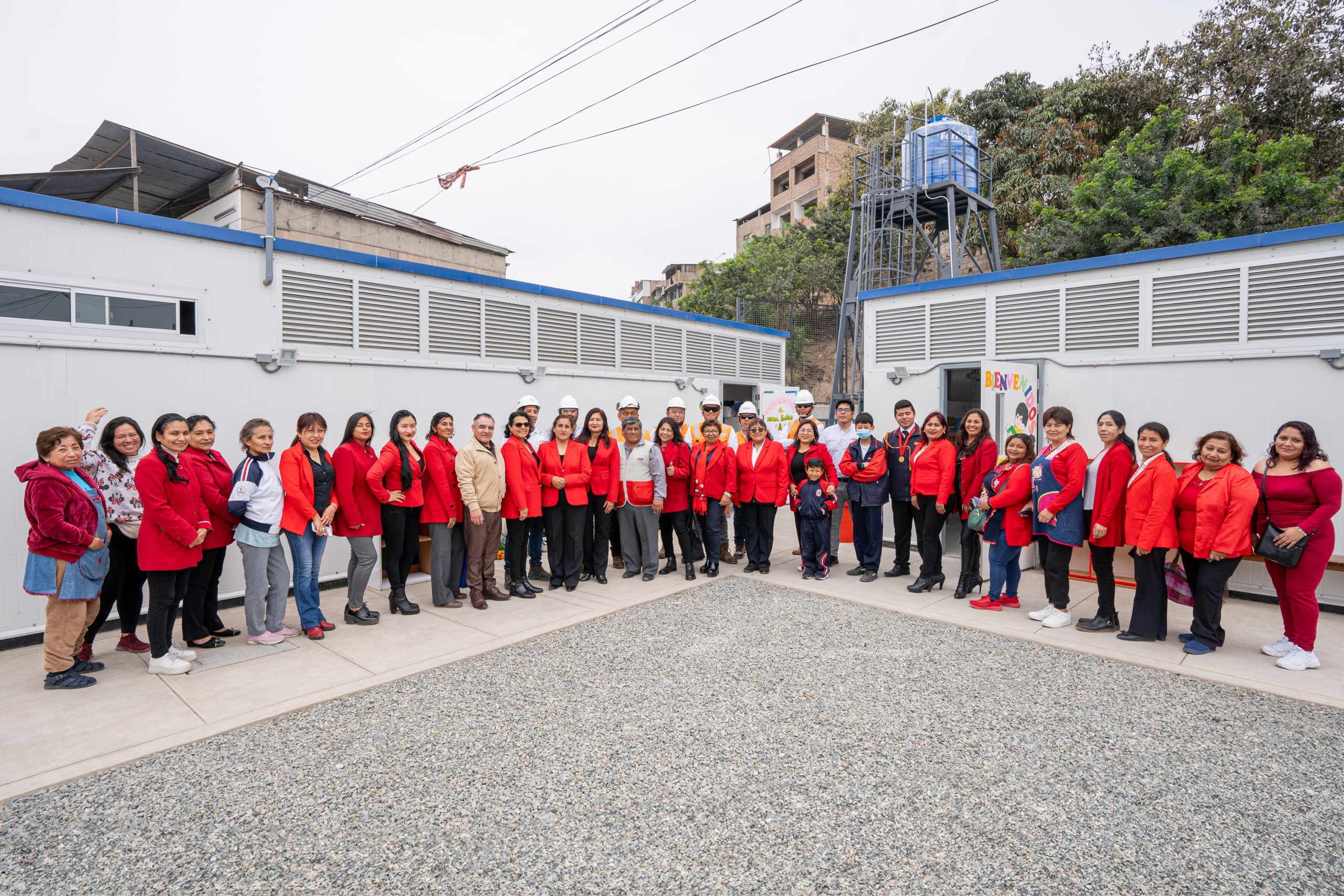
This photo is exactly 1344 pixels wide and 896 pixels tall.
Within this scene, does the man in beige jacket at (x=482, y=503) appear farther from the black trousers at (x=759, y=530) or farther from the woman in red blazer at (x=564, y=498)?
the black trousers at (x=759, y=530)

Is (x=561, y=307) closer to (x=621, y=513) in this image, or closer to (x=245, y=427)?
(x=621, y=513)

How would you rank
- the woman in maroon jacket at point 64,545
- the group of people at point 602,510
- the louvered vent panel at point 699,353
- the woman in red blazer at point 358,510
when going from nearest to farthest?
the woman in maroon jacket at point 64,545
the group of people at point 602,510
the woman in red blazer at point 358,510
the louvered vent panel at point 699,353

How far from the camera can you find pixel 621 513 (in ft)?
22.3

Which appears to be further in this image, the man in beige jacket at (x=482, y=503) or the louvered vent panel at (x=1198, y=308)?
the louvered vent panel at (x=1198, y=308)

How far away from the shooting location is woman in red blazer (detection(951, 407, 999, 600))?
19.5ft

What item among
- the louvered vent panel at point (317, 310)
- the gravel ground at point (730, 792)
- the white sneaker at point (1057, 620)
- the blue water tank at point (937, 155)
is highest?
the blue water tank at point (937, 155)

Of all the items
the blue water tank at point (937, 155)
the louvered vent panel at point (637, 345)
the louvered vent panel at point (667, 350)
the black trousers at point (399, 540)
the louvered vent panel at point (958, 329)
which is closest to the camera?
the black trousers at point (399, 540)

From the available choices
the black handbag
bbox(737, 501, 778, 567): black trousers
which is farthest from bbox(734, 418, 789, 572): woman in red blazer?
the black handbag

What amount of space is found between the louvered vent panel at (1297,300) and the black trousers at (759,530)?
190 inches

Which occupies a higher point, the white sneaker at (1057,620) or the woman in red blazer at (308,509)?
the woman in red blazer at (308,509)

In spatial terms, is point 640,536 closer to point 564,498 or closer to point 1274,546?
point 564,498

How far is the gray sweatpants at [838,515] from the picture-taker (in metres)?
6.98

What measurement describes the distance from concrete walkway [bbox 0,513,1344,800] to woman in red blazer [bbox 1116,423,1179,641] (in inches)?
7.2

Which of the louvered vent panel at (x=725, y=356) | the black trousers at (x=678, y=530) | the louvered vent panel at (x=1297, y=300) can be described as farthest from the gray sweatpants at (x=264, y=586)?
the louvered vent panel at (x=1297, y=300)
